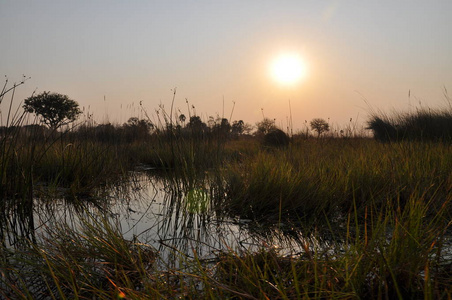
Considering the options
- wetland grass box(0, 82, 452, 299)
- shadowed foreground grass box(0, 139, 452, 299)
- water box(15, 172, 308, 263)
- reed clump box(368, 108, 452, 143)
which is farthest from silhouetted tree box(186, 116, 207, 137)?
reed clump box(368, 108, 452, 143)

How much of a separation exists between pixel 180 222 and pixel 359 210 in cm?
143

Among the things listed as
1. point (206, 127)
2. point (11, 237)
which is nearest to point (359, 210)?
point (206, 127)

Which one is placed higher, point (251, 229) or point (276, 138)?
point (276, 138)

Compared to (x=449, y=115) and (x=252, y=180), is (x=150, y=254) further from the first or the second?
(x=449, y=115)

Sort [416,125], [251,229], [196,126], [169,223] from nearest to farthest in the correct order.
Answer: [251,229], [169,223], [196,126], [416,125]

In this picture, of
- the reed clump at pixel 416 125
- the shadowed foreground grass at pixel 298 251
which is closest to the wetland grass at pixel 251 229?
the shadowed foreground grass at pixel 298 251

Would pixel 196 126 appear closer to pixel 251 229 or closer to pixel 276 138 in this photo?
pixel 251 229

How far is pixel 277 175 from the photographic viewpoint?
2.99 metres

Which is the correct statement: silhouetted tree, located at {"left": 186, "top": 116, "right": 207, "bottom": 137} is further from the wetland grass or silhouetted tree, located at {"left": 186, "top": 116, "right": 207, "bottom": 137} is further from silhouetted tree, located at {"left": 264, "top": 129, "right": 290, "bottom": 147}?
silhouetted tree, located at {"left": 264, "top": 129, "right": 290, "bottom": 147}

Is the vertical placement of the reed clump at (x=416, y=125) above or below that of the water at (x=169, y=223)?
above

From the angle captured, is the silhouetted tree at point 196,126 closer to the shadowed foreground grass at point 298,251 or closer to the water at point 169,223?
the shadowed foreground grass at point 298,251

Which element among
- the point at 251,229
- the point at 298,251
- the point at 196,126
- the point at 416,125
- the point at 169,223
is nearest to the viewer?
the point at 298,251

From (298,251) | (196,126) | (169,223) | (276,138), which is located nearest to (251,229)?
(298,251)

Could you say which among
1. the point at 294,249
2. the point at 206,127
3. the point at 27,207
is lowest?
the point at 294,249
